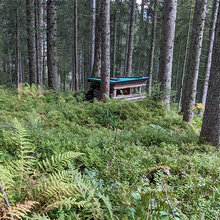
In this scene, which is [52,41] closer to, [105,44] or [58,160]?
[105,44]

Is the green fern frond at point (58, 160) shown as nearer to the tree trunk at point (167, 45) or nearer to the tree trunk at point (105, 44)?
the tree trunk at point (167, 45)

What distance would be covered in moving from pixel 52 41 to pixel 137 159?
405 inches

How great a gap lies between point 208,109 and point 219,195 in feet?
8.98

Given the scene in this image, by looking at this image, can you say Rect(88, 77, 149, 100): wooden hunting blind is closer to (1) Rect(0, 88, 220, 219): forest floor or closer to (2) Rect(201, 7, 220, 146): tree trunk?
(1) Rect(0, 88, 220, 219): forest floor

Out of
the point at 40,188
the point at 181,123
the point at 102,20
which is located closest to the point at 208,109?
the point at 181,123

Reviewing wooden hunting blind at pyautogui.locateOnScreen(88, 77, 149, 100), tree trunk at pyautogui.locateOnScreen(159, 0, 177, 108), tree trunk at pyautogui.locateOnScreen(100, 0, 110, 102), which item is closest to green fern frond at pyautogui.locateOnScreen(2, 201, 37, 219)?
tree trunk at pyautogui.locateOnScreen(159, 0, 177, 108)

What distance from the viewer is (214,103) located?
4.39 m

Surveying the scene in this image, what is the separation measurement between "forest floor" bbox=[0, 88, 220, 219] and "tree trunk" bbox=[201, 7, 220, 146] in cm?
32

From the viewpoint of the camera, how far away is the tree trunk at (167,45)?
25.2 feet

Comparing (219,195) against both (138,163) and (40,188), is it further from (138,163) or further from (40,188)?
(40,188)

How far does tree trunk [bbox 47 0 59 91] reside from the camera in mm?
10791

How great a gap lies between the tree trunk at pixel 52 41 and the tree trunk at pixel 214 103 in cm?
949

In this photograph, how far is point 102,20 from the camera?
28.2 feet

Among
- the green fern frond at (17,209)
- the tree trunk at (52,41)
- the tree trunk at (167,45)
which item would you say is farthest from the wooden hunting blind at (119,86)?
the green fern frond at (17,209)
